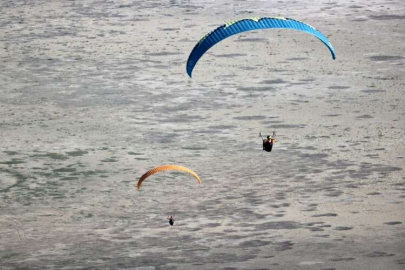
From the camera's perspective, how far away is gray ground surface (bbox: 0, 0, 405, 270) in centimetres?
7788

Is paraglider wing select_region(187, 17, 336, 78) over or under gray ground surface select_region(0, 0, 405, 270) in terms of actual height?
over

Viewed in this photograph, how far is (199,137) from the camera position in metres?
96.8

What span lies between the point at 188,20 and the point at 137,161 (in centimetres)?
3969

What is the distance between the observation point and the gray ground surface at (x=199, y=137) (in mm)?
77875

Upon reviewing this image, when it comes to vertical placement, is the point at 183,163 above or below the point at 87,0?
below

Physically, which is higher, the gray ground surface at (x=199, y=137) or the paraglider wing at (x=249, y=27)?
the paraglider wing at (x=249, y=27)

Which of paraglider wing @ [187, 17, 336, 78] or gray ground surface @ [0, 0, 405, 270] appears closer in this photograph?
paraglider wing @ [187, 17, 336, 78]

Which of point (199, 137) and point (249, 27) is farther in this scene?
point (199, 137)

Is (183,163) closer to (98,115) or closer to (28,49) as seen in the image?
(98,115)

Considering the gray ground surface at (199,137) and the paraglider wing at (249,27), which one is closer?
the paraglider wing at (249,27)

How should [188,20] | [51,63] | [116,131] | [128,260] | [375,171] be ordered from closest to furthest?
[128,260], [375,171], [116,131], [51,63], [188,20]

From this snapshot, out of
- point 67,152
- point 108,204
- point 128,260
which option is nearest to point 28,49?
point 67,152

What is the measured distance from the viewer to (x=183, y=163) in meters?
90.6

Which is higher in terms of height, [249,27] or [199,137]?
[249,27]
